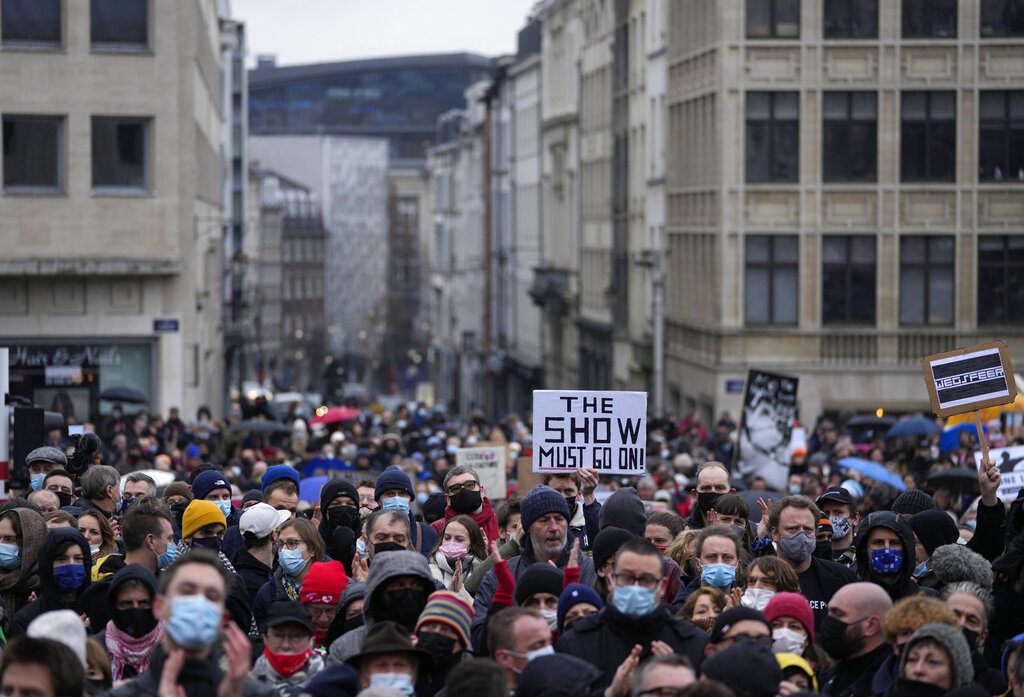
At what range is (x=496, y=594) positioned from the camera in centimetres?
1031

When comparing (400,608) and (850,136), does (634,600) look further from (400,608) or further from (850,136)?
(850,136)

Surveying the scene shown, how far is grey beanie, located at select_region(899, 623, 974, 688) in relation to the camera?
28.5 ft

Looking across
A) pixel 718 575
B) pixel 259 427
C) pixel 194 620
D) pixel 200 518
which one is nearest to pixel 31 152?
pixel 259 427

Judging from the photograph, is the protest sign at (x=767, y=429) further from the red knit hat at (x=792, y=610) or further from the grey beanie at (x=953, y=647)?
the grey beanie at (x=953, y=647)

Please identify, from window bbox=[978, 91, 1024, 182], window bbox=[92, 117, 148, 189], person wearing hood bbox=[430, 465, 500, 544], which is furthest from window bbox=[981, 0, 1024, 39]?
person wearing hood bbox=[430, 465, 500, 544]

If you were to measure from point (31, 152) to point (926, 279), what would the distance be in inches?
703

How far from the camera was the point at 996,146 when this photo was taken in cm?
4400

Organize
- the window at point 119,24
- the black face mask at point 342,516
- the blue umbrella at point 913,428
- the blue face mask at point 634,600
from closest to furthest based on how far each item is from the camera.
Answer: the blue face mask at point 634,600 → the black face mask at point 342,516 → the blue umbrella at point 913,428 → the window at point 119,24

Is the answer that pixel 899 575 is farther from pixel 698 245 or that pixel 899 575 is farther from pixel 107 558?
pixel 698 245

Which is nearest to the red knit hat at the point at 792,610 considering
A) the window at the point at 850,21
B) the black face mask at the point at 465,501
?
the black face mask at the point at 465,501

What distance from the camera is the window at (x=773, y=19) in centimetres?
4422

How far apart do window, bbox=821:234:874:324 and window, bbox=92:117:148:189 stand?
13956 millimetres

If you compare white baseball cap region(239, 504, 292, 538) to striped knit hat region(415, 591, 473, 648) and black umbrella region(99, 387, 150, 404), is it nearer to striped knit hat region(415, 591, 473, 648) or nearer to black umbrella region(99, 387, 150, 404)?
striped knit hat region(415, 591, 473, 648)

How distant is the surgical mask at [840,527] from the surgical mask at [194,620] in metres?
6.11
